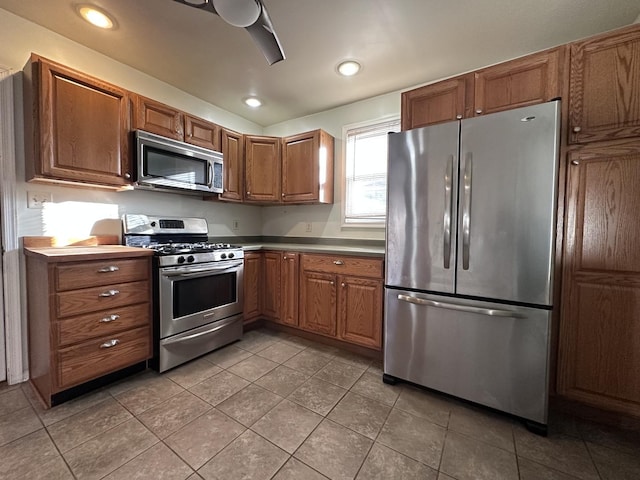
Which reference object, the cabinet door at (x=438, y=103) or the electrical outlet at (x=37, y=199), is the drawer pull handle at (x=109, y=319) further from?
the cabinet door at (x=438, y=103)

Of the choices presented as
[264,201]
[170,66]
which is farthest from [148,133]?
[264,201]

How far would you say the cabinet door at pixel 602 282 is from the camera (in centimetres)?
151

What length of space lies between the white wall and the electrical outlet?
87.8 inches

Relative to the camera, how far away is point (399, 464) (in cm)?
134

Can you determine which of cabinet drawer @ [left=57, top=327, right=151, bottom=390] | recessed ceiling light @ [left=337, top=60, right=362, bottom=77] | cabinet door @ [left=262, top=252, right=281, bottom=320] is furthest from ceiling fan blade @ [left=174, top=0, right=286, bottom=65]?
cabinet drawer @ [left=57, top=327, right=151, bottom=390]

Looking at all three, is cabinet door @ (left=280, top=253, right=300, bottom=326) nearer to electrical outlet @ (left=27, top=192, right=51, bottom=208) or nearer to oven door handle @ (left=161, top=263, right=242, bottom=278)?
oven door handle @ (left=161, top=263, right=242, bottom=278)

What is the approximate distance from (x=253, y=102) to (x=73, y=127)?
5.69 ft

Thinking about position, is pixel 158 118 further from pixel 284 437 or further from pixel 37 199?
pixel 284 437

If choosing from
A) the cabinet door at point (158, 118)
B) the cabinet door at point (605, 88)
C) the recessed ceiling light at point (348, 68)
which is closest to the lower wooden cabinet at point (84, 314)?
the cabinet door at point (158, 118)

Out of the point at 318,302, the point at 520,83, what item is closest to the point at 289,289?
the point at 318,302

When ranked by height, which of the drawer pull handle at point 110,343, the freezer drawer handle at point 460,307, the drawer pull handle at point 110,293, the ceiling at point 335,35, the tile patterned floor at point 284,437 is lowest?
the tile patterned floor at point 284,437

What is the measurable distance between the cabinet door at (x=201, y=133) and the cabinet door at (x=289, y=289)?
139 cm

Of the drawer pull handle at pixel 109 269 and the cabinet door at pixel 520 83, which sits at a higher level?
the cabinet door at pixel 520 83

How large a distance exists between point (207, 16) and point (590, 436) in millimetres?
3461
